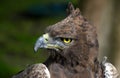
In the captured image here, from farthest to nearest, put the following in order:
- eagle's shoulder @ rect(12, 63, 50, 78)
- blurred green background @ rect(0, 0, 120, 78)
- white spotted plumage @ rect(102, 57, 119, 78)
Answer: blurred green background @ rect(0, 0, 120, 78)
white spotted plumage @ rect(102, 57, 119, 78)
eagle's shoulder @ rect(12, 63, 50, 78)

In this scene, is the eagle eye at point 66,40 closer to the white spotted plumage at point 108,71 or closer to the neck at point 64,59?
the neck at point 64,59

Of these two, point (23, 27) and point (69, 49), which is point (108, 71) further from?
point (23, 27)

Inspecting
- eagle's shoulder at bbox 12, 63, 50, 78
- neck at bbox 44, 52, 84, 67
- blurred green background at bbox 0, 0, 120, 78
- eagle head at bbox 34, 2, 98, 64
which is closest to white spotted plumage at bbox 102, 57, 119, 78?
eagle head at bbox 34, 2, 98, 64

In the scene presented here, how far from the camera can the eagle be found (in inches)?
297

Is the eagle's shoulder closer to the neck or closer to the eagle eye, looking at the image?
the neck

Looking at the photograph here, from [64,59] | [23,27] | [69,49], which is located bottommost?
[64,59]

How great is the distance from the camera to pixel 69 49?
7672 millimetres

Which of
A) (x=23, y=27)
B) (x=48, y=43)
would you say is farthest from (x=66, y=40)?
(x=23, y=27)

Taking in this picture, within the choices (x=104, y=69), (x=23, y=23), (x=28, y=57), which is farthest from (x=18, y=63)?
(x=104, y=69)

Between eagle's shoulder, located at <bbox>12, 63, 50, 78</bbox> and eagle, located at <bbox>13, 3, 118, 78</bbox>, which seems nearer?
eagle, located at <bbox>13, 3, 118, 78</bbox>

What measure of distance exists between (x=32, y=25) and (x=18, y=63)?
3150 millimetres

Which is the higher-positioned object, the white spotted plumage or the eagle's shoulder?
the eagle's shoulder

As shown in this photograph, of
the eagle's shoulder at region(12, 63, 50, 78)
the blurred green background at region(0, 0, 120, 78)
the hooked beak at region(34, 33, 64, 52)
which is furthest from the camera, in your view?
the blurred green background at region(0, 0, 120, 78)

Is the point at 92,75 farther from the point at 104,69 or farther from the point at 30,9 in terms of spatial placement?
the point at 30,9
